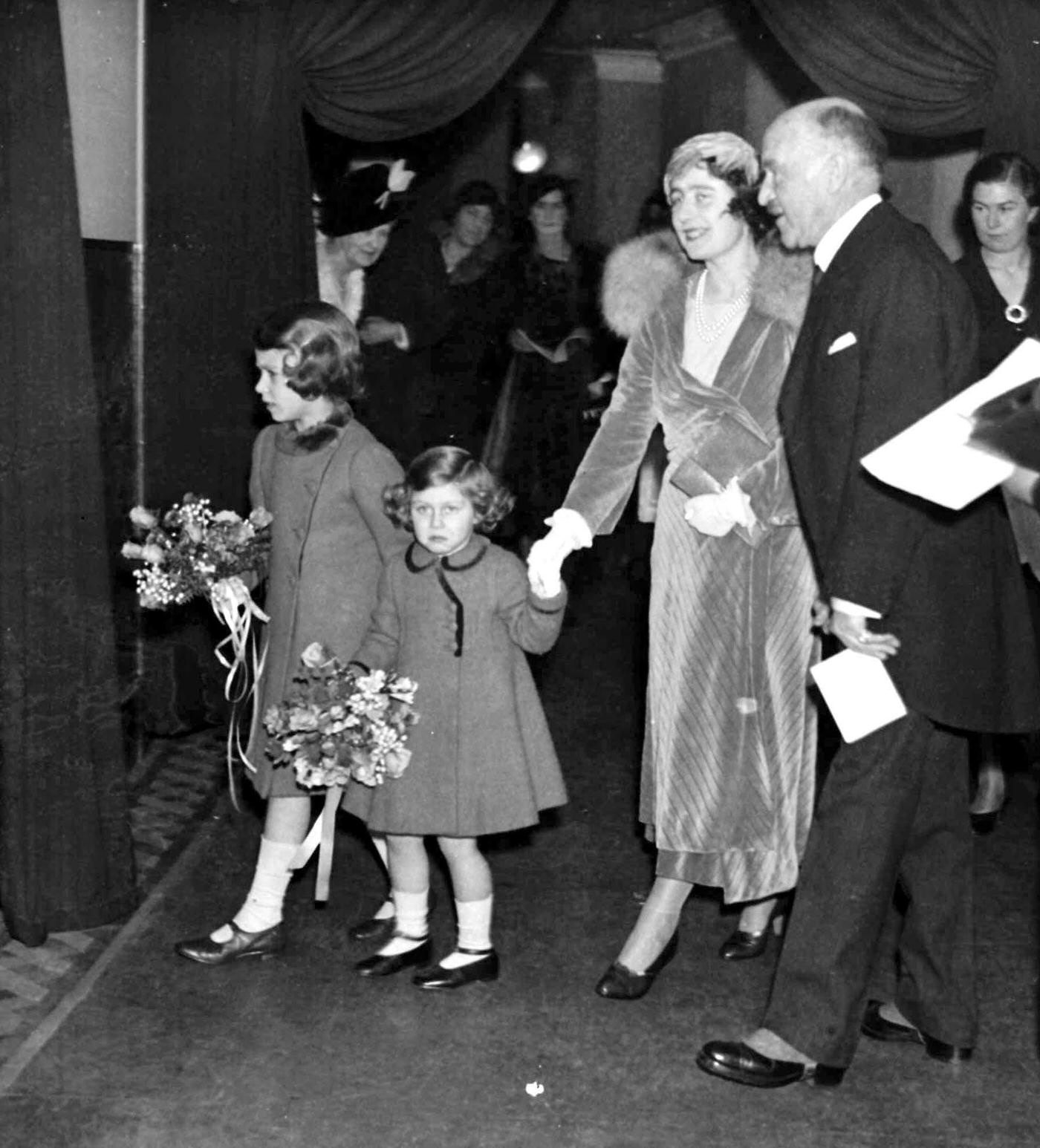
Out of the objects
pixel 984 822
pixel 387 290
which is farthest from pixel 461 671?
pixel 387 290

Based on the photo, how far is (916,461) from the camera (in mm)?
2879

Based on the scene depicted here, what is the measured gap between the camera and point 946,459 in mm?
2854

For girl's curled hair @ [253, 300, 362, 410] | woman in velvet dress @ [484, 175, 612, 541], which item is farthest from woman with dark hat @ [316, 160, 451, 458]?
girl's curled hair @ [253, 300, 362, 410]

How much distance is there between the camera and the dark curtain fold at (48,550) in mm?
3932

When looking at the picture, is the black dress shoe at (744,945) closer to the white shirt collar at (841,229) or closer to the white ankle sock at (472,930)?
the white ankle sock at (472,930)

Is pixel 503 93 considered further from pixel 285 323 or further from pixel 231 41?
pixel 285 323

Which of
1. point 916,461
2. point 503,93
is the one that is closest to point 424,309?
point 916,461

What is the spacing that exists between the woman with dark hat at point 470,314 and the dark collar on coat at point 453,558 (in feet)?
10.4

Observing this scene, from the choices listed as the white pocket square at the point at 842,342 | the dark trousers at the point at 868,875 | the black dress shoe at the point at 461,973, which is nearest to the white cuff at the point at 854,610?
the dark trousers at the point at 868,875

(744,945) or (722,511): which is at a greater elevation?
(722,511)

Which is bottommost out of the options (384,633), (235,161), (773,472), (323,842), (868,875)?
(323,842)

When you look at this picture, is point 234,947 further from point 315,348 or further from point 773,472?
point 773,472

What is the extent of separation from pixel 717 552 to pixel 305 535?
0.95 meters

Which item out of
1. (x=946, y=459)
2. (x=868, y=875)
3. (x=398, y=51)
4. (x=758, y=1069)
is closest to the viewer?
(x=946, y=459)
